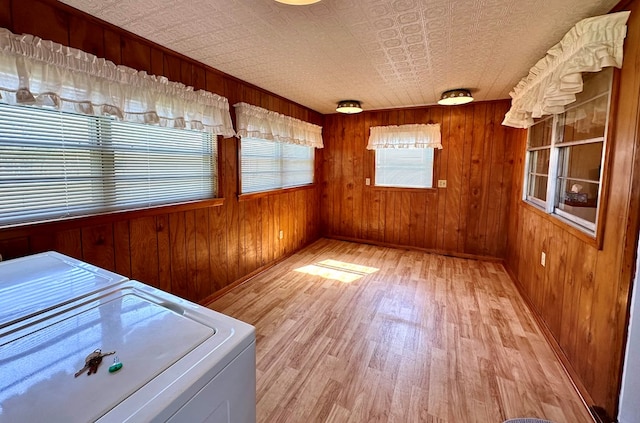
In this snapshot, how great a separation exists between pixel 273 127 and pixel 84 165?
6.65ft

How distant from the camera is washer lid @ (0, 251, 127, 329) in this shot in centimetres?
97

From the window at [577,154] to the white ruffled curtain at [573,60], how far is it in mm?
154

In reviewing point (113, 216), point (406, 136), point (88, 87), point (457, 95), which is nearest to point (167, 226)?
point (113, 216)

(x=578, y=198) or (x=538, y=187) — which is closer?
(x=578, y=198)

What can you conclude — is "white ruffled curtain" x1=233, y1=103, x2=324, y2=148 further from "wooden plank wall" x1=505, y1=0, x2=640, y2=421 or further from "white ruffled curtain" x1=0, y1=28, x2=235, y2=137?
"wooden plank wall" x1=505, y1=0, x2=640, y2=421

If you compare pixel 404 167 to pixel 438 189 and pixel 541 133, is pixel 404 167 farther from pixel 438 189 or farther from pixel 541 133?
pixel 541 133

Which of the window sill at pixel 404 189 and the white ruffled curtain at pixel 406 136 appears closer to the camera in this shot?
the white ruffled curtain at pixel 406 136

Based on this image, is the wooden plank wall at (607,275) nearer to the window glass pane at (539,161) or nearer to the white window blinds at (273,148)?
the window glass pane at (539,161)

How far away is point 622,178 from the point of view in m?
1.49

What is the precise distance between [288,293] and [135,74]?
2.27 metres

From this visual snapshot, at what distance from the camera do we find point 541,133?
2891 mm

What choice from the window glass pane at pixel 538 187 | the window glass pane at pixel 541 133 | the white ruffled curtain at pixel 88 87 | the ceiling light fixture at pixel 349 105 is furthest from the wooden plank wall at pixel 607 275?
the white ruffled curtain at pixel 88 87

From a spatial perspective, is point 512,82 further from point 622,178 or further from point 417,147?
point 622,178

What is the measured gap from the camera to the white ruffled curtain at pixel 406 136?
417cm
